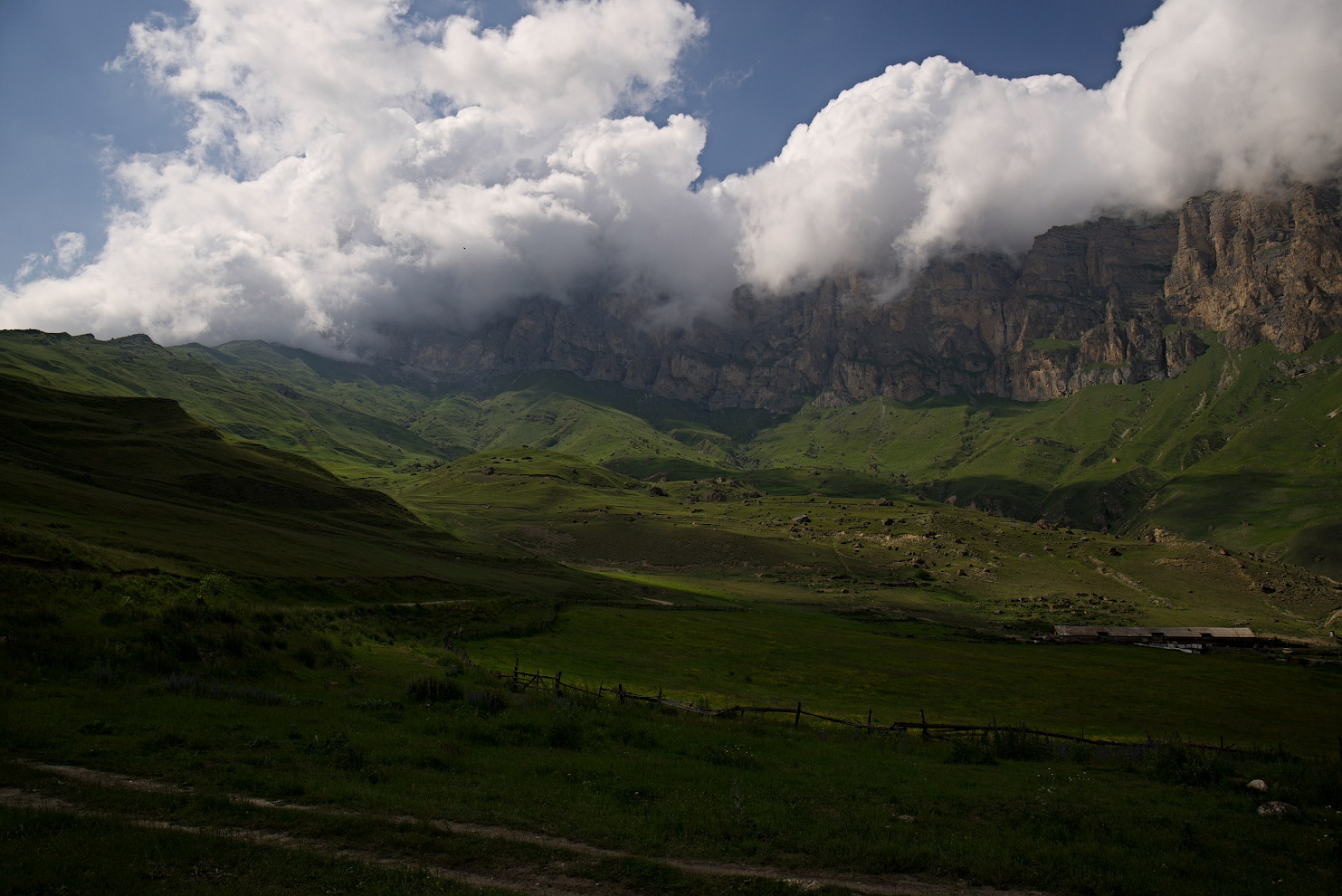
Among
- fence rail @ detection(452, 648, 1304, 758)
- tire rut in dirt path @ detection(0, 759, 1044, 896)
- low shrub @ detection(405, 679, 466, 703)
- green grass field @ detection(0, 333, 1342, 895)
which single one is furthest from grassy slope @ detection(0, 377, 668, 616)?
fence rail @ detection(452, 648, 1304, 758)

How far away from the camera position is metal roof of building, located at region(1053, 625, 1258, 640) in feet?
383

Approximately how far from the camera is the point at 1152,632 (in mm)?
118750

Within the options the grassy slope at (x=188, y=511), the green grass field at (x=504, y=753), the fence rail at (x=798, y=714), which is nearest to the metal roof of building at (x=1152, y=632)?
the green grass field at (x=504, y=753)

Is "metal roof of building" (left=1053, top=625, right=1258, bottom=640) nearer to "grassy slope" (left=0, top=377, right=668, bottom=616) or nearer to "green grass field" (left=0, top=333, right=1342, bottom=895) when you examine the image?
"green grass field" (left=0, top=333, right=1342, bottom=895)

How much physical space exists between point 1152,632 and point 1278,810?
118 m

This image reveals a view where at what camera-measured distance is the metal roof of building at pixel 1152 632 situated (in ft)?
383

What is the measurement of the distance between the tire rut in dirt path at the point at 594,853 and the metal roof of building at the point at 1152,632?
120718mm

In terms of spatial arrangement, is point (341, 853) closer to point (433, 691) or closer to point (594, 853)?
point (594, 853)

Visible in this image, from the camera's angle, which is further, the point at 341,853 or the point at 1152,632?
the point at 1152,632

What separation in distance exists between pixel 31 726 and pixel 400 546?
297 feet

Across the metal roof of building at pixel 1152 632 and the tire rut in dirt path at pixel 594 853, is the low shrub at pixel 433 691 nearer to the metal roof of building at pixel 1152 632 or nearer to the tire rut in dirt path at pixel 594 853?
the tire rut in dirt path at pixel 594 853

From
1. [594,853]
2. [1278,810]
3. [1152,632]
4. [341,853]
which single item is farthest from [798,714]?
[1152,632]

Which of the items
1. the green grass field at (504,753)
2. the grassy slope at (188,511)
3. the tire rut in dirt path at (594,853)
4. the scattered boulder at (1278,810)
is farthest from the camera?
the grassy slope at (188,511)

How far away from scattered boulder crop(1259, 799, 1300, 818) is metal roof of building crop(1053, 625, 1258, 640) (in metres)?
→ 107
